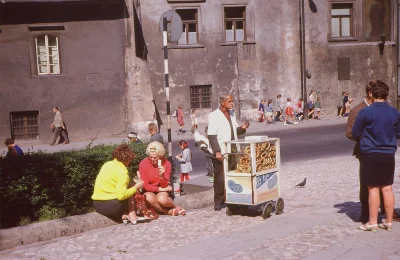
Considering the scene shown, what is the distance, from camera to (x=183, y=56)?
90.9 ft

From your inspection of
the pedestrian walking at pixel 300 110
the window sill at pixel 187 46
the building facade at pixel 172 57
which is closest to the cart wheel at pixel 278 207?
the building facade at pixel 172 57

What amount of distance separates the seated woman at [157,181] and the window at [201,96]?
785 inches

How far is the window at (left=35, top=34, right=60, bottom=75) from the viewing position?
23.7m

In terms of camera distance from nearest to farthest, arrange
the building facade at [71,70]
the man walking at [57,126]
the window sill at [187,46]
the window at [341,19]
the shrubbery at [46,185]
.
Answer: the shrubbery at [46,185], the man walking at [57,126], the building facade at [71,70], the window sill at [187,46], the window at [341,19]

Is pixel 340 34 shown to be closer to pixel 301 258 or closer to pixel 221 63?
pixel 221 63

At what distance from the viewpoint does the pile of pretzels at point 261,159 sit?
7.91 meters

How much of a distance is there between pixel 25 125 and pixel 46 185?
17323 mm

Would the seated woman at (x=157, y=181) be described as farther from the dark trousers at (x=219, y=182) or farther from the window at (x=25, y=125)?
the window at (x=25, y=125)

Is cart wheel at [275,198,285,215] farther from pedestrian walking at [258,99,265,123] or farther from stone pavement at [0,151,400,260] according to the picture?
pedestrian walking at [258,99,265,123]

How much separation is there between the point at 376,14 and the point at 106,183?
87.9 ft

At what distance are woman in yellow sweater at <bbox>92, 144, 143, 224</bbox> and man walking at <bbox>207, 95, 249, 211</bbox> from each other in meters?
1.45

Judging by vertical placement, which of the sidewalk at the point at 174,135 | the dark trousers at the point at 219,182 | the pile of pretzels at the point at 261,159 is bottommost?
the sidewalk at the point at 174,135

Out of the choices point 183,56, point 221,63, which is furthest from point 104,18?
point 221,63

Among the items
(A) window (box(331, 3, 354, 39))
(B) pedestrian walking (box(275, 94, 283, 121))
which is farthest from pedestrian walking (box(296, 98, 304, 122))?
(A) window (box(331, 3, 354, 39))
